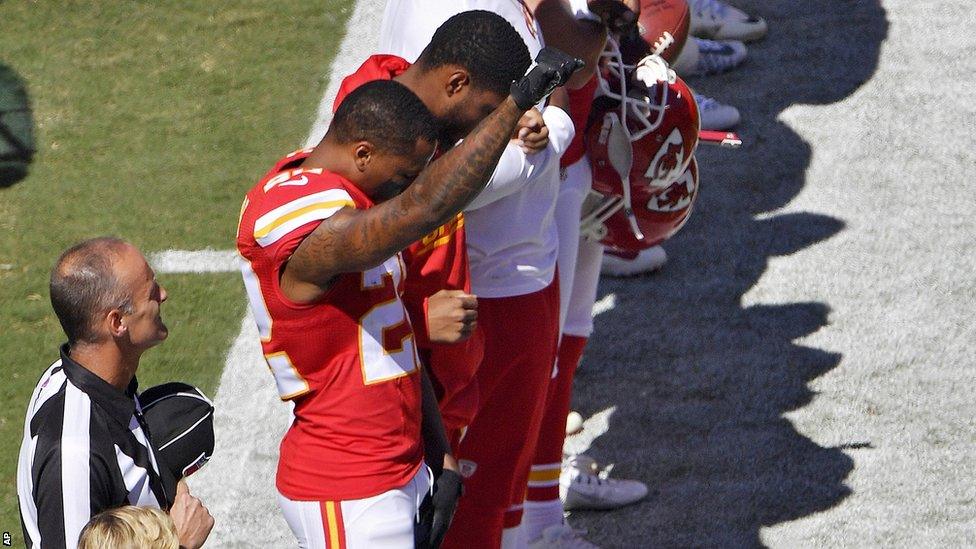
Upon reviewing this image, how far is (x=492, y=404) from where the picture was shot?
3393 millimetres

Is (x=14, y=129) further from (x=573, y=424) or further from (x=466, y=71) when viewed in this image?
(x=466, y=71)

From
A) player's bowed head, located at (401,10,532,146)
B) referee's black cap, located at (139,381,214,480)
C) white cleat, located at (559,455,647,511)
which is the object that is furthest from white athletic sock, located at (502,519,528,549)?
player's bowed head, located at (401,10,532,146)

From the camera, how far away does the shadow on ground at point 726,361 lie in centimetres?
431

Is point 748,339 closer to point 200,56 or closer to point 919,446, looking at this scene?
point 919,446

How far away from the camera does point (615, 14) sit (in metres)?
3.62

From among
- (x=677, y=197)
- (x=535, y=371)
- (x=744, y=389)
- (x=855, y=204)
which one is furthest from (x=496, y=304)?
(x=855, y=204)

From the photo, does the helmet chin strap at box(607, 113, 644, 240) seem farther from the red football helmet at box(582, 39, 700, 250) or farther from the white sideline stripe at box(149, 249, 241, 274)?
the white sideline stripe at box(149, 249, 241, 274)

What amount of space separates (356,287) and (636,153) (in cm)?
147

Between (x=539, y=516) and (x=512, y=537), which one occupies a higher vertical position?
A: (x=512, y=537)

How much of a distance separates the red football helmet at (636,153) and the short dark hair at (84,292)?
159 centimetres

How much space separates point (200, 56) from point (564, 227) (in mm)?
3778

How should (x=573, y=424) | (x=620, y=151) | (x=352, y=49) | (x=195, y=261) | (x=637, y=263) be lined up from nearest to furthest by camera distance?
(x=620, y=151)
(x=573, y=424)
(x=195, y=261)
(x=637, y=263)
(x=352, y=49)

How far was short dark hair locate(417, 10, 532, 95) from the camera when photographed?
9.12ft

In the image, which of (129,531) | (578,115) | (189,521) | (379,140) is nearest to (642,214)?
(578,115)
